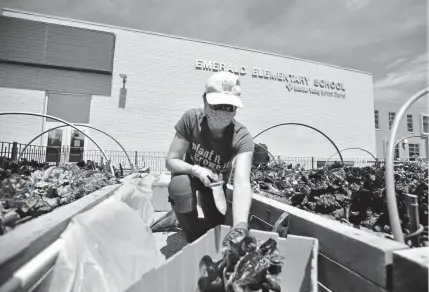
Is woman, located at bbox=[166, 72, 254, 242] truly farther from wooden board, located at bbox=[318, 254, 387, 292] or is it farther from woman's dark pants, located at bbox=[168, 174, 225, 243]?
wooden board, located at bbox=[318, 254, 387, 292]

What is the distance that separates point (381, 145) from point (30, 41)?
3080 centimetres

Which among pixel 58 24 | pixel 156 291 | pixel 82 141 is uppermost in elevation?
pixel 58 24

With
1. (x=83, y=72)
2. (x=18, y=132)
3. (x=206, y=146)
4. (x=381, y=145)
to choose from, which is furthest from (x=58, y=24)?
(x=381, y=145)

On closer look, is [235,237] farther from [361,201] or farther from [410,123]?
[410,123]

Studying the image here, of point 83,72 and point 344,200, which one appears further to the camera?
point 83,72

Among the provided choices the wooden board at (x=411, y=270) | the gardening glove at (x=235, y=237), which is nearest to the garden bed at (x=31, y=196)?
the gardening glove at (x=235, y=237)

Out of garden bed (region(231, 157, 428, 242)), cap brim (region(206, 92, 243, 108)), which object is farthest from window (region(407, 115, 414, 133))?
cap brim (region(206, 92, 243, 108))

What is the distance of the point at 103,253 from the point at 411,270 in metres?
1.32

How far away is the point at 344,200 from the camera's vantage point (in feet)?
6.68

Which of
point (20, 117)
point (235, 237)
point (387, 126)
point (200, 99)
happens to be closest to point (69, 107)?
point (20, 117)

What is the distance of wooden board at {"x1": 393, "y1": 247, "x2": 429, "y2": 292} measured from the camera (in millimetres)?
818

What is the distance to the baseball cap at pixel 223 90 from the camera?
168 centimetres

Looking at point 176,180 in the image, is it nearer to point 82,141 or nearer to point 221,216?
point 221,216

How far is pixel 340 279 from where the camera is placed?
1.13 meters
